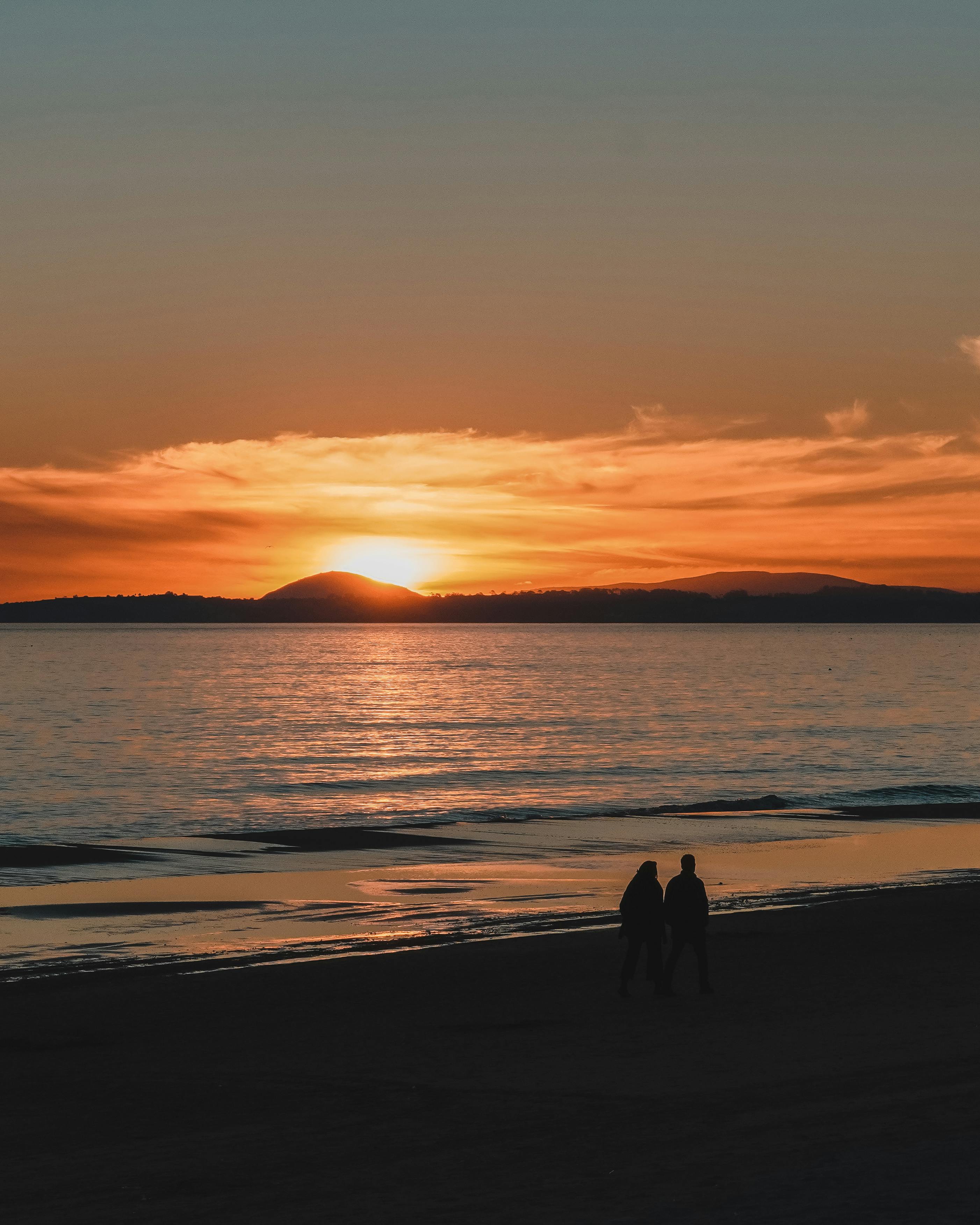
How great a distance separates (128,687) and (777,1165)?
12921 cm

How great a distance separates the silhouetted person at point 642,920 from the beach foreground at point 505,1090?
1.52 feet

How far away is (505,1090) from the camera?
12.9m

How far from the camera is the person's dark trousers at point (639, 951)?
17.3m

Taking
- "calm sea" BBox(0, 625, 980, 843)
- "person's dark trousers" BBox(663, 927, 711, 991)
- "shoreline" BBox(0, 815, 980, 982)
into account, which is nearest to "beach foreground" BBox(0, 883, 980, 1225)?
"person's dark trousers" BBox(663, 927, 711, 991)

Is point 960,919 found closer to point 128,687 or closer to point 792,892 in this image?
point 792,892

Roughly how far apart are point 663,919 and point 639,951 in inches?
23.8

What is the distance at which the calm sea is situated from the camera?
47938mm

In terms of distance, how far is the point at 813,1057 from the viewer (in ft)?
45.1

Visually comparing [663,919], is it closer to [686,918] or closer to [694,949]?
[686,918]

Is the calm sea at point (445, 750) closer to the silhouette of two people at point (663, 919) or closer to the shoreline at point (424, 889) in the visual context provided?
the shoreline at point (424, 889)

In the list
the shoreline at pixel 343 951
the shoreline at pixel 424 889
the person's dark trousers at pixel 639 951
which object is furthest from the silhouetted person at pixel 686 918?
the shoreline at pixel 424 889

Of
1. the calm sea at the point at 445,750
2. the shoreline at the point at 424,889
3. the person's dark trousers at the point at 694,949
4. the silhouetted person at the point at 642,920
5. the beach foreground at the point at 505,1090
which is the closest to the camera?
the beach foreground at the point at 505,1090

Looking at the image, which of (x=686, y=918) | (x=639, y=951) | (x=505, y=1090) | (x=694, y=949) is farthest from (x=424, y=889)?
(x=505, y=1090)

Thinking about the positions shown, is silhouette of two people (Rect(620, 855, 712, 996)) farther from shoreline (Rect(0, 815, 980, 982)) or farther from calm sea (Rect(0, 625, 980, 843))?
calm sea (Rect(0, 625, 980, 843))
